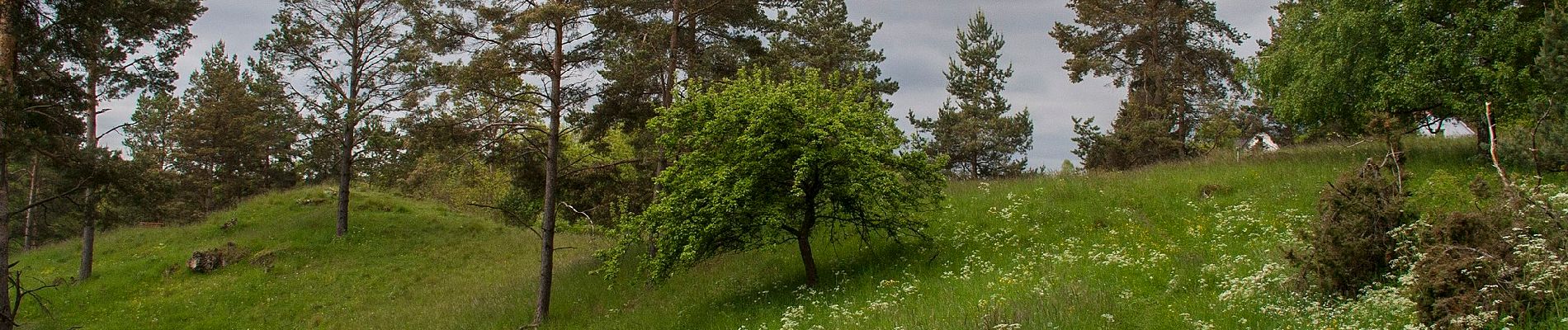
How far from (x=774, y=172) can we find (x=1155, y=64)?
22391 millimetres

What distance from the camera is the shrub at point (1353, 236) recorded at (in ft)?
26.5

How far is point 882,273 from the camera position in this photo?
13289mm

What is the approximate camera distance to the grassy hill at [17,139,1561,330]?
29.9 feet

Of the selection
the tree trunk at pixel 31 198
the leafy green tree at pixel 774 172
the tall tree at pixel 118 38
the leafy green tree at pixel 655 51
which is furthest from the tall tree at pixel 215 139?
the leafy green tree at pixel 774 172

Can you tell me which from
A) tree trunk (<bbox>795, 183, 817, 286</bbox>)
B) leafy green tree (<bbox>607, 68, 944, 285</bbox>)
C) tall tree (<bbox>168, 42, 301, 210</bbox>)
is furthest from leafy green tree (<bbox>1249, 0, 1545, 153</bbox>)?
tall tree (<bbox>168, 42, 301, 210</bbox>)

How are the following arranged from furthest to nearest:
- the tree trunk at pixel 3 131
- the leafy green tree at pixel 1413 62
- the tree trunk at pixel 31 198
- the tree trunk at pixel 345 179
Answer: the tree trunk at pixel 31 198
the tree trunk at pixel 345 179
the leafy green tree at pixel 1413 62
the tree trunk at pixel 3 131

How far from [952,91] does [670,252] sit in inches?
985

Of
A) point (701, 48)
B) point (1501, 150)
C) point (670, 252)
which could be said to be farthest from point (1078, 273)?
point (701, 48)

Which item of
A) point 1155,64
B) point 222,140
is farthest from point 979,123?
point 222,140

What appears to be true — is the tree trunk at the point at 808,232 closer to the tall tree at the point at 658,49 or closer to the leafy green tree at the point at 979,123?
the tall tree at the point at 658,49

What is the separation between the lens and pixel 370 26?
2994cm

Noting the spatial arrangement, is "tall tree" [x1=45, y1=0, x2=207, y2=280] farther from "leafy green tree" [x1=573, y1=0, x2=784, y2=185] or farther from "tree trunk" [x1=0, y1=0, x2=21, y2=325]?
"leafy green tree" [x1=573, y1=0, x2=784, y2=185]

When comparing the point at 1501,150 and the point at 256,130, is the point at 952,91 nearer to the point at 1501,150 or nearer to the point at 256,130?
the point at 1501,150

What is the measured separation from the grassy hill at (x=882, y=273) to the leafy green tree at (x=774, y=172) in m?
1.15
